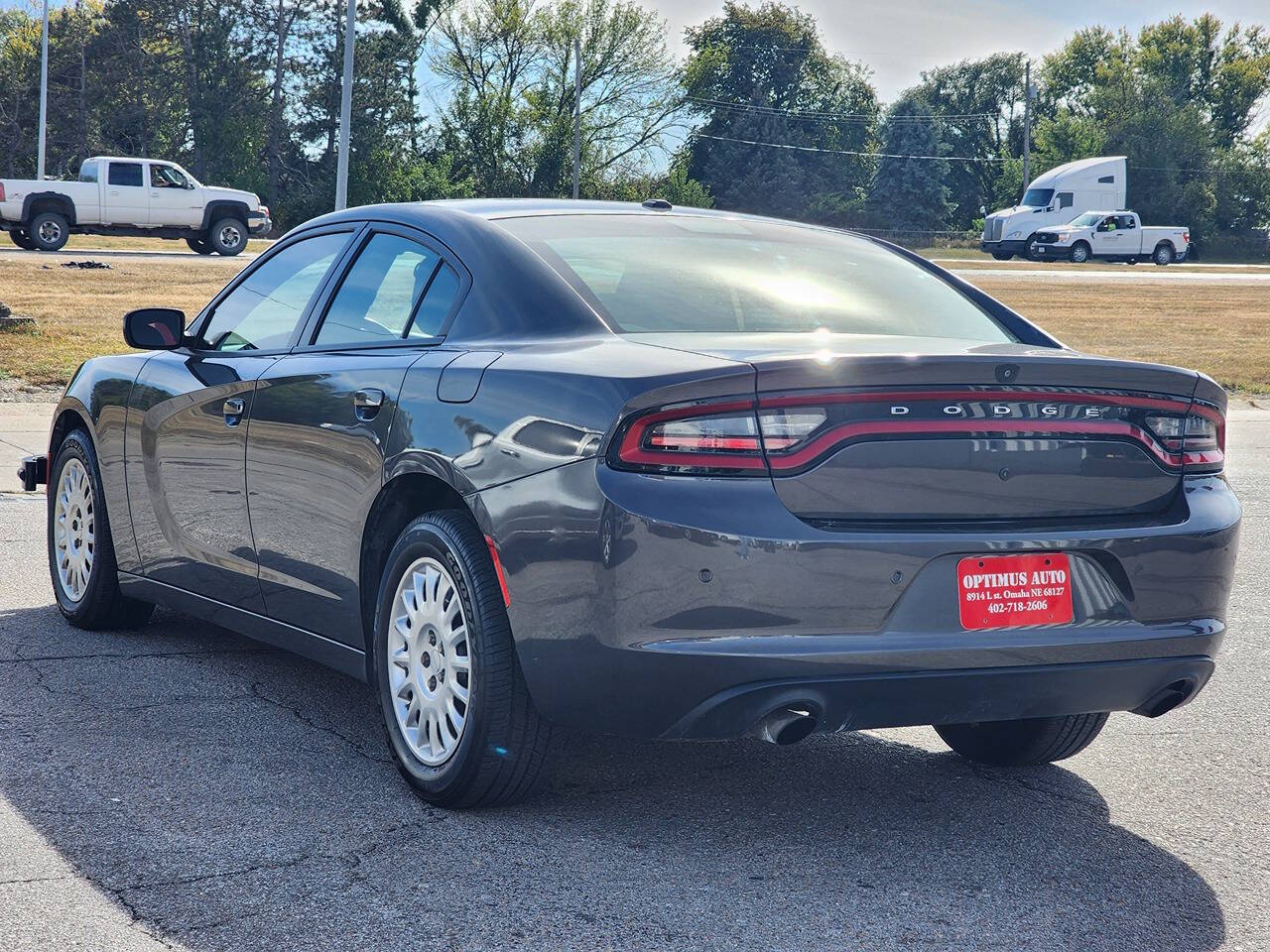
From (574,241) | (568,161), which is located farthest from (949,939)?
(568,161)

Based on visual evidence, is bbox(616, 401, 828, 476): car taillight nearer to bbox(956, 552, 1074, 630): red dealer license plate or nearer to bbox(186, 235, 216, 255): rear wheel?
bbox(956, 552, 1074, 630): red dealer license plate

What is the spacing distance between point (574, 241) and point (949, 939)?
2.15m

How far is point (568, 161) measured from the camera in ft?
237

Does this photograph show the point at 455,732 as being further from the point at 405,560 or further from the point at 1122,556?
the point at 1122,556

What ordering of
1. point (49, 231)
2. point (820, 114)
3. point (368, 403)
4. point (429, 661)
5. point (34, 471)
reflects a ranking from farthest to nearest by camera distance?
point (820, 114) < point (49, 231) < point (34, 471) < point (368, 403) < point (429, 661)

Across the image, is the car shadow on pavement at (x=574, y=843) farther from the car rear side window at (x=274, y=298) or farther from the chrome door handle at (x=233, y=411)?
the car rear side window at (x=274, y=298)

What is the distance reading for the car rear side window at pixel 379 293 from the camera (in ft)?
14.9

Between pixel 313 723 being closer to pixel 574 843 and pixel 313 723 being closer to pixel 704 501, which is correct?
pixel 574 843

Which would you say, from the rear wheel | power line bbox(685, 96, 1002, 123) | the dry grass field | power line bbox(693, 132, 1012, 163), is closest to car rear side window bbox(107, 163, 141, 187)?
the rear wheel

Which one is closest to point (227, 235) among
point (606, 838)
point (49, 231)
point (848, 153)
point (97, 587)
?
point (49, 231)

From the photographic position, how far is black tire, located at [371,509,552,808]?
3799 millimetres

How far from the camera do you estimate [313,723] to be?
16.0ft

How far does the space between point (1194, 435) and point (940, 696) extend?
98cm

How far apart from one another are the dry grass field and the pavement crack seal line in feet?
33.8
